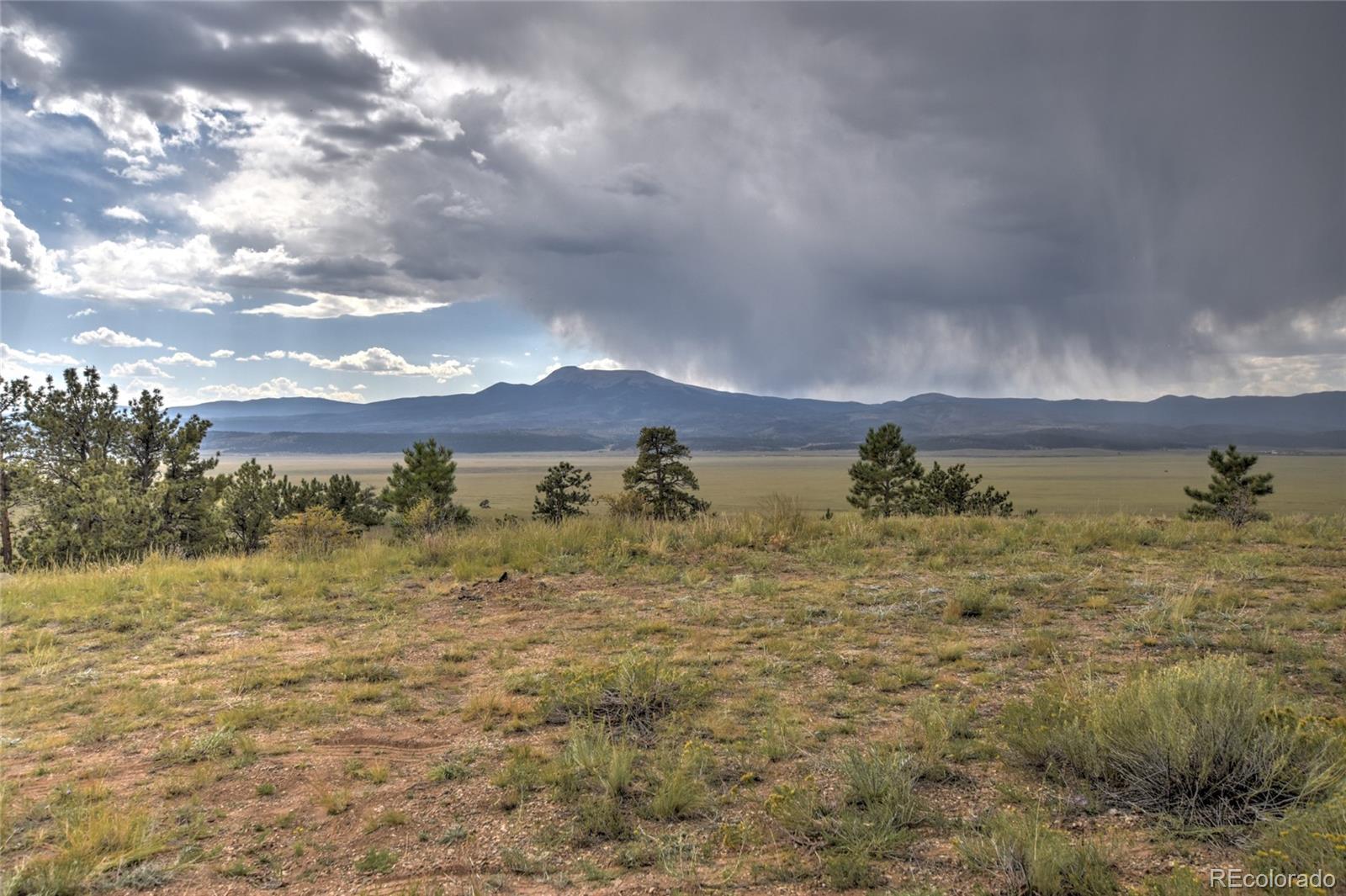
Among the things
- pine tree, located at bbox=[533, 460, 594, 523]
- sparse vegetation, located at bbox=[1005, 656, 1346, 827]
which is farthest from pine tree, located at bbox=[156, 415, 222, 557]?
sparse vegetation, located at bbox=[1005, 656, 1346, 827]

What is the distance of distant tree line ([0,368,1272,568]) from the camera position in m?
26.8

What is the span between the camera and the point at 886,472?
43.1 m

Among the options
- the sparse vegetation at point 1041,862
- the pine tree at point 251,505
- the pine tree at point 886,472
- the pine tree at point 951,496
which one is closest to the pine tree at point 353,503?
the pine tree at point 251,505

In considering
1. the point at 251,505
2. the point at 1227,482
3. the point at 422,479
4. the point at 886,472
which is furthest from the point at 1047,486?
the point at 251,505

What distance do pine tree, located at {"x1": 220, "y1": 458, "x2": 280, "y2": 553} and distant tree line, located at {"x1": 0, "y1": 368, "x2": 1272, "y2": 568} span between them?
0.25 feet

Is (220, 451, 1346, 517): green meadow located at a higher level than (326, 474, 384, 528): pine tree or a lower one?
lower

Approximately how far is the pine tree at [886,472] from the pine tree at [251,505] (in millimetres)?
36649

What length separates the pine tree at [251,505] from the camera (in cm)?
3981

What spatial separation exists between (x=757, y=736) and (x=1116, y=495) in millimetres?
135031

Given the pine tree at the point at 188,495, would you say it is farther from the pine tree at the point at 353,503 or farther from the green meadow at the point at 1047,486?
the green meadow at the point at 1047,486

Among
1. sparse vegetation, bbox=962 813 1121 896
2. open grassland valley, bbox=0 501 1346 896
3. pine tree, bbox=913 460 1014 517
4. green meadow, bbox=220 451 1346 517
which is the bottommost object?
green meadow, bbox=220 451 1346 517

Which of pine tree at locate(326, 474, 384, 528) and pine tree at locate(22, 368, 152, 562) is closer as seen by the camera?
pine tree at locate(22, 368, 152, 562)

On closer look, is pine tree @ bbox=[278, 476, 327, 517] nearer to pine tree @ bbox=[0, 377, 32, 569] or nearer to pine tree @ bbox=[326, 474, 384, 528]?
pine tree @ bbox=[326, 474, 384, 528]

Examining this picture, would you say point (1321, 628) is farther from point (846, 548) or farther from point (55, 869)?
point (55, 869)
